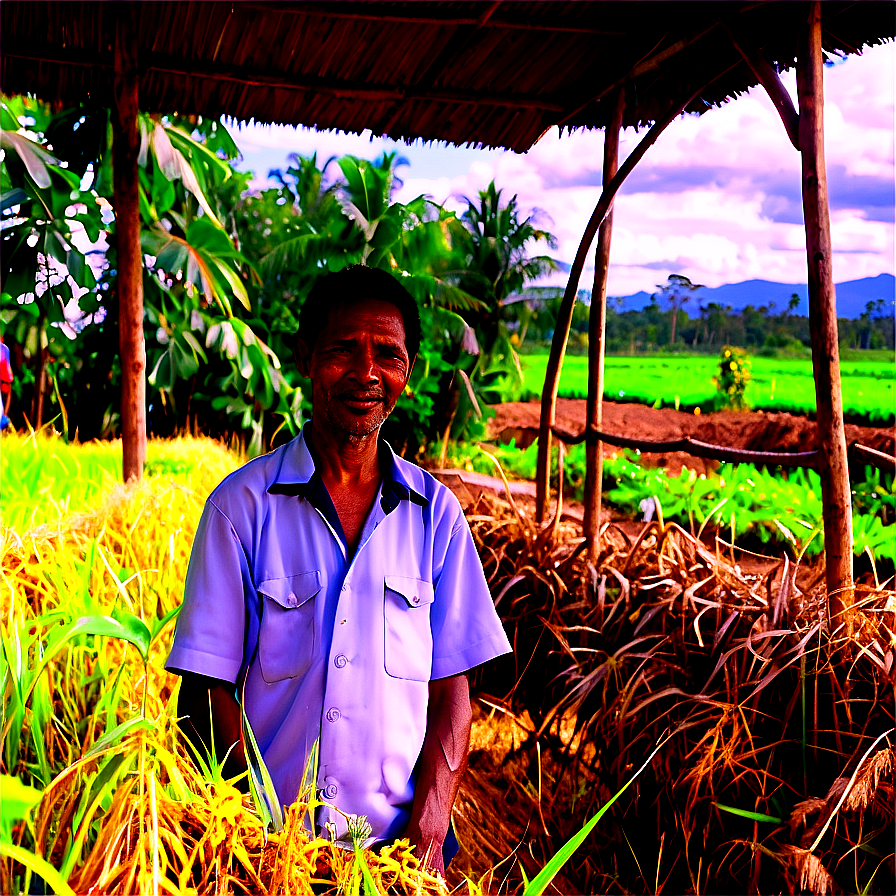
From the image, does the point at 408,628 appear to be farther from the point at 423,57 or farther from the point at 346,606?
the point at 423,57

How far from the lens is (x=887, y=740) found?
1.74m

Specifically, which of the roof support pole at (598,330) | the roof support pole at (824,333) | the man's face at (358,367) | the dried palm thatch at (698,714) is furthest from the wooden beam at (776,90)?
the man's face at (358,367)

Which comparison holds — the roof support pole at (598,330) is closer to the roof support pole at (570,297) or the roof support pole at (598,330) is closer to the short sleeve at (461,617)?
the roof support pole at (570,297)

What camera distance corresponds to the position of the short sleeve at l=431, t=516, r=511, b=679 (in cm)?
139

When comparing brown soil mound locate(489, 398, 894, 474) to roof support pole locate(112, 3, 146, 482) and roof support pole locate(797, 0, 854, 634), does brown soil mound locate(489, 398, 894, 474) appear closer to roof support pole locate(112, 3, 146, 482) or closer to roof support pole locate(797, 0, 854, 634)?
roof support pole locate(112, 3, 146, 482)

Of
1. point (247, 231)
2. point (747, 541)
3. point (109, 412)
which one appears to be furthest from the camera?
point (247, 231)

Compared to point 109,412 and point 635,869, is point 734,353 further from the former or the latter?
point 635,869

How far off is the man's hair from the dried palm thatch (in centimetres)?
119

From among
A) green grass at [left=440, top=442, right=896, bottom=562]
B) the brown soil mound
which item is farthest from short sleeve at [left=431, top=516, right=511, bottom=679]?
the brown soil mound

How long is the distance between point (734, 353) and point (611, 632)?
370 inches

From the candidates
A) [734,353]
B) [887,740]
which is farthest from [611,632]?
[734,353]

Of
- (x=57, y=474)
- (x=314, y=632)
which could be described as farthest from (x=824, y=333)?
(x=57, y=474)

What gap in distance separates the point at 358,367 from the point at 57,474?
333 cm

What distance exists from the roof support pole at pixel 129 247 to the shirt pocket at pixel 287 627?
2612 millimetres
